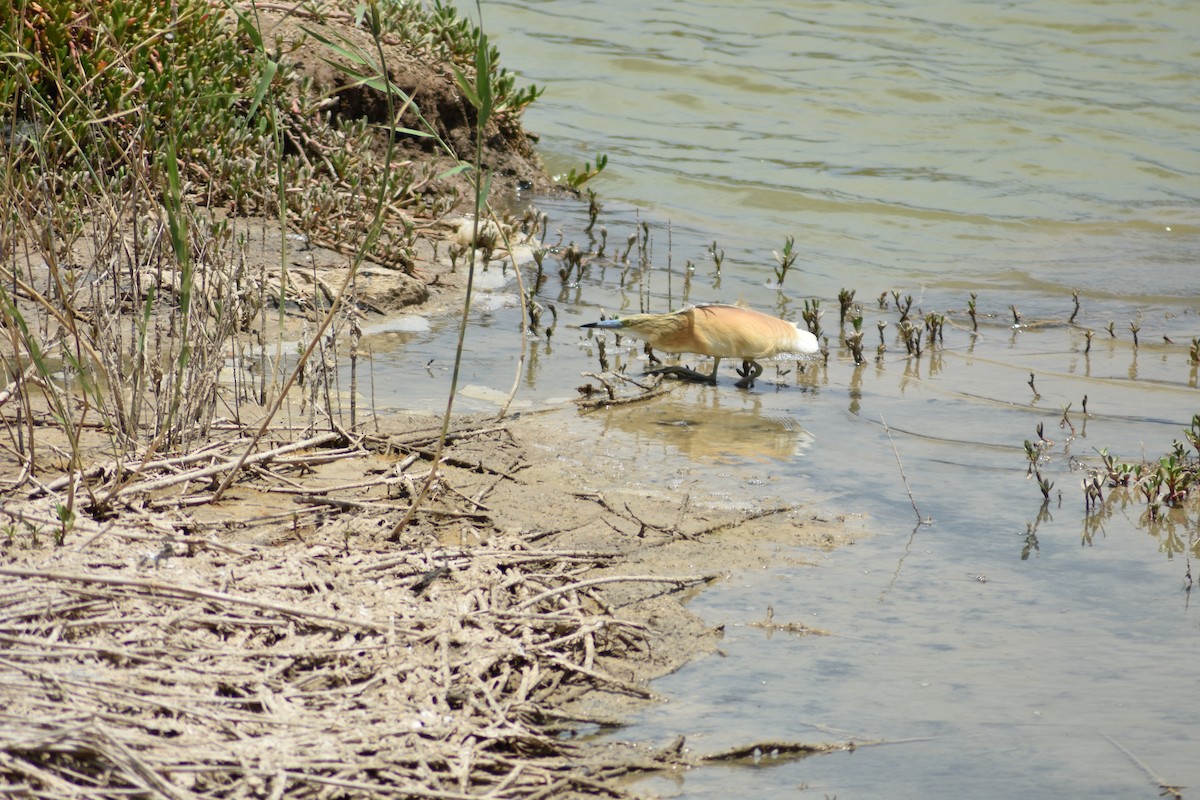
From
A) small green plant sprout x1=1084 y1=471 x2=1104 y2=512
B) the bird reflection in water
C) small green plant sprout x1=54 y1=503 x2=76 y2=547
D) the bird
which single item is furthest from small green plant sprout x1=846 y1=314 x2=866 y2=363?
small green plant sprout x1=54 y1=503 x2=76 y2=547

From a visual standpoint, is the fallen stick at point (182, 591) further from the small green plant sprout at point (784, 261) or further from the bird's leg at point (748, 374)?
the small green plant sprout at point (784, 261)

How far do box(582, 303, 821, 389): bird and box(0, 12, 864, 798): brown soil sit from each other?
4.56ft

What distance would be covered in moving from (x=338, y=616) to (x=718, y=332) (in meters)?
3.09

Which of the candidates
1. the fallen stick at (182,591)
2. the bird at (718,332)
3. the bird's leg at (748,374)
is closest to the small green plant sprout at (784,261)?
the bird's leg at (748,374)

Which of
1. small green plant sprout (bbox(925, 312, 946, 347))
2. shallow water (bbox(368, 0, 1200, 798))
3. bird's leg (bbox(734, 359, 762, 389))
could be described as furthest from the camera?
small green plant sprout (bbox(925, 312, 946, 347))

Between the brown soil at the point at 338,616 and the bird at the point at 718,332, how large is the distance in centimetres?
139

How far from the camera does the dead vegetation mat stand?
9.32ft

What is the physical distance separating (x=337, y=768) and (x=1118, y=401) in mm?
4720

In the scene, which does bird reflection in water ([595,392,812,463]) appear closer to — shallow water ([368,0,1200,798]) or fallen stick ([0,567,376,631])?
shallow water ([368,0,1200,798])

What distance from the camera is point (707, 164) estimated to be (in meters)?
12.0

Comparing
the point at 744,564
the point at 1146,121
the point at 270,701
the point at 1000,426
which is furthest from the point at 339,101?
the point at 1146,121

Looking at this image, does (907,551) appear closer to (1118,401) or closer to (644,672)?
(644,672)

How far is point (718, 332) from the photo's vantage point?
6090mm

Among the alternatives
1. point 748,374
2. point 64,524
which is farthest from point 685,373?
point 64,524
